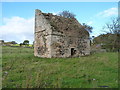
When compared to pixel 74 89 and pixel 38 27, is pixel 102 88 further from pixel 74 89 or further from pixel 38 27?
pixel 38 27

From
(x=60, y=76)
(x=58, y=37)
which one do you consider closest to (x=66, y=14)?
(x=58, y=37)

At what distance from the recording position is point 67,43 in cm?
1557

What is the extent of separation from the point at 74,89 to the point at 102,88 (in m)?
0.98

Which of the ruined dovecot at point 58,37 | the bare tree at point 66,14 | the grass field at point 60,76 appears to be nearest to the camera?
the grass field at point 60,76

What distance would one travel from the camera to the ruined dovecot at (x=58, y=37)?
1462 cm

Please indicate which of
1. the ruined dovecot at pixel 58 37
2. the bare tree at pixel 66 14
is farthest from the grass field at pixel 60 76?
the bare tree at pixel 66 14

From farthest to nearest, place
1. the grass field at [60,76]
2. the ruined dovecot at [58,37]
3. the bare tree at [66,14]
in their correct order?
the bare tree at [66,14] < the ruined dovecot at [58,37] < the grass field at [60,76]

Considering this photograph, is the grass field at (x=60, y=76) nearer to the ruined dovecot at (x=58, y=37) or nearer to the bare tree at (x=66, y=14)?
the ruined dovecot at (x=58, y=37)

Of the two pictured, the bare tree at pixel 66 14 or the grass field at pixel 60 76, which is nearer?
the grass field at pixel 60 76

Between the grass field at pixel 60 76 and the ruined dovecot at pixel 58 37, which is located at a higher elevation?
the ruined dovecot at pixel 58 37

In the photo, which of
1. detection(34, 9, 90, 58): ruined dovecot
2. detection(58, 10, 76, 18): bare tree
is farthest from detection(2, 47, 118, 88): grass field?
detection(58, 10, 76, 18): bare tree

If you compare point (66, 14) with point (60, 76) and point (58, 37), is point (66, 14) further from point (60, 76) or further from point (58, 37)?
point (60, 76)

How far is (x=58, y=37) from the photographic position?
49.1 feet

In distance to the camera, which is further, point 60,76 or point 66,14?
point 66,14
